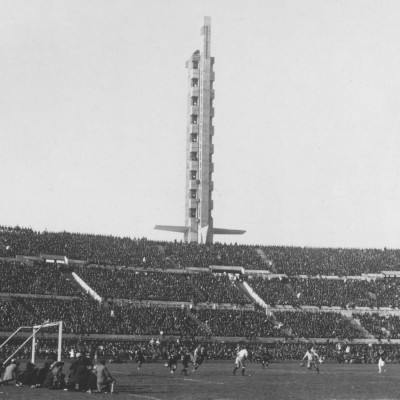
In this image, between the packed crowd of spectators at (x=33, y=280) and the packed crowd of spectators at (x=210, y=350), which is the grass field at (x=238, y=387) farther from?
the packed crowd of spectators at (x=33, y=280)

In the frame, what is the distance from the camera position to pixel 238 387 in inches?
1243

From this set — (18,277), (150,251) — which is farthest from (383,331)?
(18,277)

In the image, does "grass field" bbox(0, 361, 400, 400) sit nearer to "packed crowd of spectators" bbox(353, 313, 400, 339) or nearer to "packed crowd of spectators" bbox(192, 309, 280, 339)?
"packed crowd of spectators" bbox(192, 309, 280, 339)

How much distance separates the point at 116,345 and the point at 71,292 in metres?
10.2

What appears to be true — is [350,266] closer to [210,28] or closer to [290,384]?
[210,28]

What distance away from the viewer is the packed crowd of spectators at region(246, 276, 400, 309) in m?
72.0

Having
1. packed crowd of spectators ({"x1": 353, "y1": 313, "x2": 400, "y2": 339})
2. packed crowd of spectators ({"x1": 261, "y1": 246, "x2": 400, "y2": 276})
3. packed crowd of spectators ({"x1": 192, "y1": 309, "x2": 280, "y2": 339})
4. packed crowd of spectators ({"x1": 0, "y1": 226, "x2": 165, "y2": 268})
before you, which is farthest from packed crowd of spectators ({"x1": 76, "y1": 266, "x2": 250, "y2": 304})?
packed crowd of spectators ({"x1": 353, "y1": 313, "x2": 400, "y2": 339})

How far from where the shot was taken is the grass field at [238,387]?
26484mm

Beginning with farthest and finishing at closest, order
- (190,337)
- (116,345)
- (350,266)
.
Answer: (350,266) < (190,337) < (116,345)

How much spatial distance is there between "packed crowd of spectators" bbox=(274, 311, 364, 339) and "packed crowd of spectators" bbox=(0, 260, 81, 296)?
18.6 m

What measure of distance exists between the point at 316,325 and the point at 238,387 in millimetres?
36831

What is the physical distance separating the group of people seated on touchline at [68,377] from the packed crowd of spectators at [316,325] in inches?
1518

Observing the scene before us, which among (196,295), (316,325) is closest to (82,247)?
(196,295)

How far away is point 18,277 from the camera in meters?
63.8
